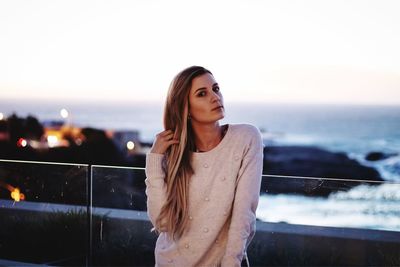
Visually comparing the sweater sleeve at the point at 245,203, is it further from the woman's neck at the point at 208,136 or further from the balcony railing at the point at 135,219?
the balcony railing at the point at 135,219

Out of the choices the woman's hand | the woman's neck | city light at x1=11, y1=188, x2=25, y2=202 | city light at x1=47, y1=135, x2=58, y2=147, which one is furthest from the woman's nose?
city light at x1=47, y1=135, x2=58, y2=147

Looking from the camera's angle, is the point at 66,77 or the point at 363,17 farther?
the point at 66,77

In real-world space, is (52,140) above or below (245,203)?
below

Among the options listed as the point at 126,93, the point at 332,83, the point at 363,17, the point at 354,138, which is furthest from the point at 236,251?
the point at 354,138

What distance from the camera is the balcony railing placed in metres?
3.32

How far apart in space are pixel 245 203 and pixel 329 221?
1.45 metres

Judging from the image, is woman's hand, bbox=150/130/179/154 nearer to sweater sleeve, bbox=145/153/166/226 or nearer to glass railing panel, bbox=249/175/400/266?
sweater sleeve, bbox=145/153/166/226

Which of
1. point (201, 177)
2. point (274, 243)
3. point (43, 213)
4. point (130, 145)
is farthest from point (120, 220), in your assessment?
point (130, 145)

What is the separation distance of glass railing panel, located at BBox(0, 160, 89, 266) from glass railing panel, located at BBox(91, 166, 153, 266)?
84 mm

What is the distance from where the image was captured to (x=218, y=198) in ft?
7.00

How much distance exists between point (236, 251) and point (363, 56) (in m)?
23.7

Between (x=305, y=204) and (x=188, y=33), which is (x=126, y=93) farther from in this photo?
(x=305, y=204)

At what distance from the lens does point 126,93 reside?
2512 centimetres

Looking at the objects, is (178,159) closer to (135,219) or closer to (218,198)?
(218,198)
